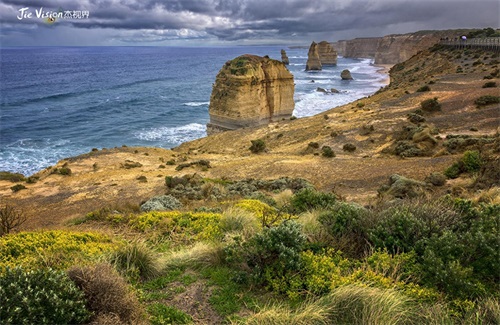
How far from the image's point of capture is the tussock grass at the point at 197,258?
17.6 feet

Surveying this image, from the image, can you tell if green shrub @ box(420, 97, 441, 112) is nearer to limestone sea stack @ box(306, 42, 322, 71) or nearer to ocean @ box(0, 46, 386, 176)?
ocean @ box(0, 46, 386, 176)

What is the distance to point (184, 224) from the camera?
795 centimetres

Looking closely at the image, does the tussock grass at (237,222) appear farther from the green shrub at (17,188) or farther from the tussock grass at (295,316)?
the green shrub at (17,188)

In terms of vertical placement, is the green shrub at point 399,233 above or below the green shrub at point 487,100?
below

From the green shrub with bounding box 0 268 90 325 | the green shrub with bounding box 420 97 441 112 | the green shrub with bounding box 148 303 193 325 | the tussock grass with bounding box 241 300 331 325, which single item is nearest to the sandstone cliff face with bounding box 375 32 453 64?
the green shrub with bounding box 420 97 441 112

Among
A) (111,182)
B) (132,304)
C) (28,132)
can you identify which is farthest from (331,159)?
(28,132)

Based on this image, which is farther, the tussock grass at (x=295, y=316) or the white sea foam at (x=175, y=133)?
the white sea foam at (x=175, y=133)

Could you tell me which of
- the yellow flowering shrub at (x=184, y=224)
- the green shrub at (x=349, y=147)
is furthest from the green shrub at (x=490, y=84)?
the yellow flowering shrub at (x=184, y=224)

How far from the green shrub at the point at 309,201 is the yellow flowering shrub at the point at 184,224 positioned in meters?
2.74

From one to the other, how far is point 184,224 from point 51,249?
2.92m

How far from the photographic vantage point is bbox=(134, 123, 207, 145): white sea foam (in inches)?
1738

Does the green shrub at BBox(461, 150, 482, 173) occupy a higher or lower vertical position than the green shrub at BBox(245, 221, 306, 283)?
lower

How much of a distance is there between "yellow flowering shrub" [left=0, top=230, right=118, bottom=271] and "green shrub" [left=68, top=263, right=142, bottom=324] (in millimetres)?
943

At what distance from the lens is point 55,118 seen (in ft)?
168
